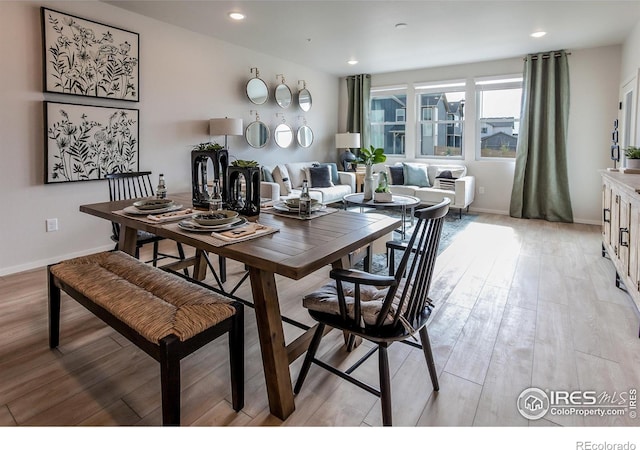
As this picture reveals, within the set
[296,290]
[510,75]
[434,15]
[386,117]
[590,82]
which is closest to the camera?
[296,290]

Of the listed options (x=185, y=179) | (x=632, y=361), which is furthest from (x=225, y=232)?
(x=185, y=179)

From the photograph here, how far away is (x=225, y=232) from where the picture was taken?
1.64 meters

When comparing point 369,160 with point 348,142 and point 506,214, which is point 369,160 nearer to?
point 348,142

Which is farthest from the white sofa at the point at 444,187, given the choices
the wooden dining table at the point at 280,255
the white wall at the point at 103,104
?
the wooden dining table at the point at 280,255

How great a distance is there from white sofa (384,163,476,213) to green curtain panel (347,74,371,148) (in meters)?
1.10

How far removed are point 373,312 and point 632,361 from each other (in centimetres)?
154

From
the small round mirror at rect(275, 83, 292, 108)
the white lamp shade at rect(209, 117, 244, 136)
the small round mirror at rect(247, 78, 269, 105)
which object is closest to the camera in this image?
the white lamp shade at rect(209, 117, 244, 136)

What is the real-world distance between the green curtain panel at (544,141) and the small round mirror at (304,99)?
335 centimetres

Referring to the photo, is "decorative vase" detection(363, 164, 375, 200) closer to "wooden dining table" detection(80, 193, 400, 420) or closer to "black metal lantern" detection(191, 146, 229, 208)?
"black metal lantern" detection(191, 146, 229, 208)

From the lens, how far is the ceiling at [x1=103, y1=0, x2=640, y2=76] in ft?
12.2

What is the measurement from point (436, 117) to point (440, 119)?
8 cm

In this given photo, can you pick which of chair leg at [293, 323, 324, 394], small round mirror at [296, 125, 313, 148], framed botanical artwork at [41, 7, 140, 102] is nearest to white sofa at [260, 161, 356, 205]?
small round mirror at [296, 125, 313, 148]
